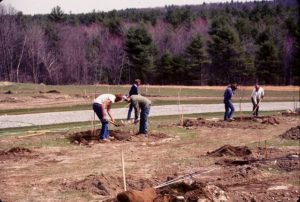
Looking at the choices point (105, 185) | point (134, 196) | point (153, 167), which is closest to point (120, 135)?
point (153, 167)

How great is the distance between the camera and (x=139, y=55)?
57.6 metres

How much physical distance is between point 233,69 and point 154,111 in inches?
1291

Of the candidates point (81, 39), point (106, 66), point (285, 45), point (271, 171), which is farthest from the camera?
point (81, 39)

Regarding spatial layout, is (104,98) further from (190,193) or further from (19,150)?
(190,193)

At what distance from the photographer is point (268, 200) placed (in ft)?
26.3

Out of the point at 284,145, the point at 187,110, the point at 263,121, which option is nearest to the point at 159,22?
the point at 187,110

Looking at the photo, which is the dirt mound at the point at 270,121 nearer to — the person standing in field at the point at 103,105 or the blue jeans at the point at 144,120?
the blue jeans at the point at 144,120

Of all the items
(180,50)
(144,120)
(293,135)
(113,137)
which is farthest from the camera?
(180,50)

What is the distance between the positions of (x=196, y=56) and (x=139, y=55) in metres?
7.75

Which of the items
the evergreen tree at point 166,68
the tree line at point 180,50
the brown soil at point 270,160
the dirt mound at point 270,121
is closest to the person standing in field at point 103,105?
the brown soil at point 270,160

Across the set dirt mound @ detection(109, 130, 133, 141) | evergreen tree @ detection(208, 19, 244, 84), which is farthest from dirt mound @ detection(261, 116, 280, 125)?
evergreen tree @ detection(208, 19, 244, 84)

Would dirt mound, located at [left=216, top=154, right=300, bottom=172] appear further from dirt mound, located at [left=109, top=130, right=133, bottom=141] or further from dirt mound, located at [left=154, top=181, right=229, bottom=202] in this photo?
dirt mound, located at [left=109, top=130, right=133, bottom=141]

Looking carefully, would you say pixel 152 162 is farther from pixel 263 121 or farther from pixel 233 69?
pixel 233 69

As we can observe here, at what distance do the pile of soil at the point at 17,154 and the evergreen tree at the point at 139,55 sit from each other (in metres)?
43.7
